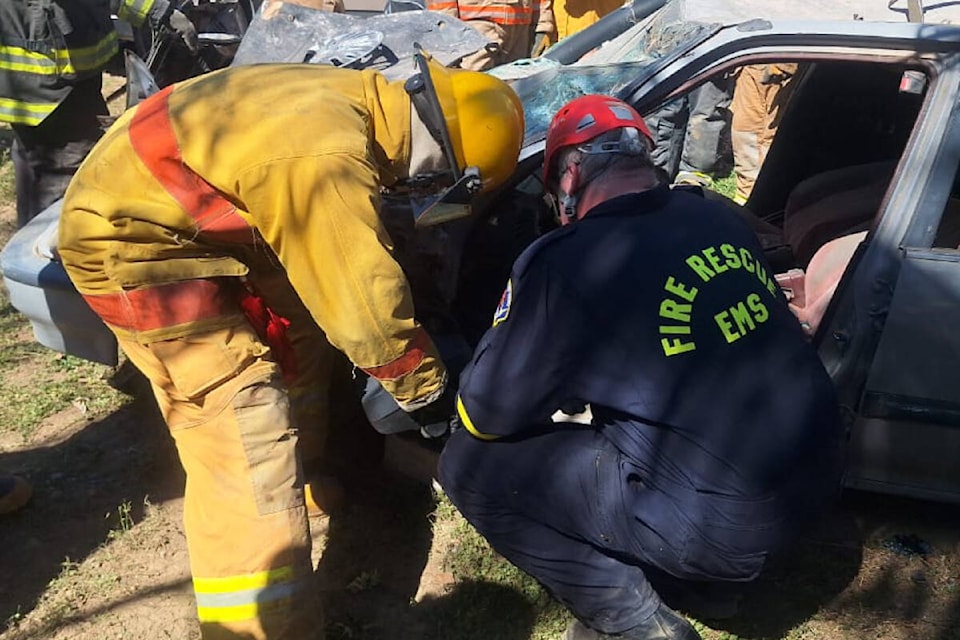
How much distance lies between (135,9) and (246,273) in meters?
2.47

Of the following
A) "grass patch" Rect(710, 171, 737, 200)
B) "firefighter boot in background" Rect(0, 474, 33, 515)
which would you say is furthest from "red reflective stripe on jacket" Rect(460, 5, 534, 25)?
"firefighter boot in background" Rect(0, 474, 33, 515)

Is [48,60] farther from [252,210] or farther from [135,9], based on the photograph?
[252,210]

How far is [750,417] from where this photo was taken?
1995 mm

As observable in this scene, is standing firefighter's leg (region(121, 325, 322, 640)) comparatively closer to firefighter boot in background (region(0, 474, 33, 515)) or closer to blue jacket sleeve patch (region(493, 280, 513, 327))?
blue jacket sleeve patch (region(493, 280, 513, 327))

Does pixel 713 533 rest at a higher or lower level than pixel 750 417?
lower

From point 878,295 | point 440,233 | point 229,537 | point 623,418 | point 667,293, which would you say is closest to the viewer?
point 667,293

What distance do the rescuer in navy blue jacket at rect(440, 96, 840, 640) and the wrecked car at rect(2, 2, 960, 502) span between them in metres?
0.41

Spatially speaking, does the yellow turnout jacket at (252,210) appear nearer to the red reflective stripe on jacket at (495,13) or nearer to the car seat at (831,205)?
the car seat at (831,205)

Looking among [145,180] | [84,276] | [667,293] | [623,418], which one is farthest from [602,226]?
[84,276]

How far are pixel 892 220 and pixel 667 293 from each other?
0.89 meters

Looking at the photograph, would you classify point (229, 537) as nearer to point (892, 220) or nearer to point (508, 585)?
point (508, 585)

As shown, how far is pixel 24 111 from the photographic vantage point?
3.86 meters

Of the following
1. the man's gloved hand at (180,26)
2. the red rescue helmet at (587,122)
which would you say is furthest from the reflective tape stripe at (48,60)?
the red rescue helmet at (587,122)

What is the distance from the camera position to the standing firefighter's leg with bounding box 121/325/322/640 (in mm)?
2232
